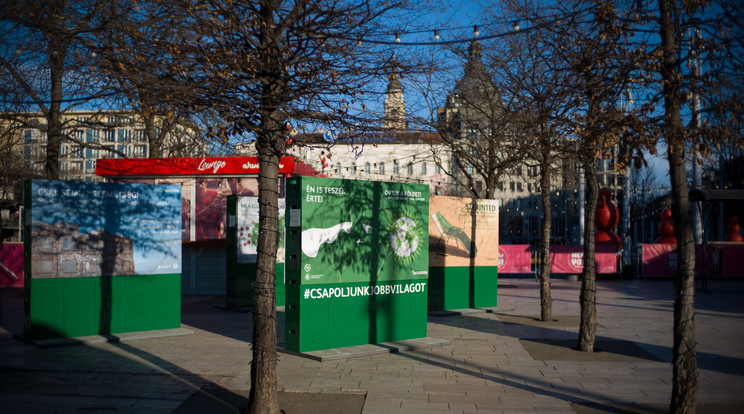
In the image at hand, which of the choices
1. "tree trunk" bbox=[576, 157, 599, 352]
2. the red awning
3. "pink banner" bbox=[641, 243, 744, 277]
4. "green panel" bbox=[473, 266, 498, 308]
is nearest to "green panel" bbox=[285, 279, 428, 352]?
"tree trunk" bbox=[576, 157, 599, 352]

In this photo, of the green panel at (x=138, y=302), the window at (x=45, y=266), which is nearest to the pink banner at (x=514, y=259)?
the green panel at (x=138, y=302)

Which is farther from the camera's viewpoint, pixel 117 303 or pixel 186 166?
pixel 186 166

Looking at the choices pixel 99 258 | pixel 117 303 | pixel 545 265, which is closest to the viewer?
pixel 99 258

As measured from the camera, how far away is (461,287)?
16438mm

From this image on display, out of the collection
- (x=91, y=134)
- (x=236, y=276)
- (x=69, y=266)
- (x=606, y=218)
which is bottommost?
(x=236, y=276)

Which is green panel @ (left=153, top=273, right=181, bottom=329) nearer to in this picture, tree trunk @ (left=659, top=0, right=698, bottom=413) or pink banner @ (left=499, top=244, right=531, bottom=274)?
tree trunk @ (left=659, top=0, right=698, bottom=413)

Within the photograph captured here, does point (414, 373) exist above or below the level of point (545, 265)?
below

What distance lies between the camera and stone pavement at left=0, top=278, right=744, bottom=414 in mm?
7469

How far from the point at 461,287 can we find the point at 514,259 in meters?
14.6

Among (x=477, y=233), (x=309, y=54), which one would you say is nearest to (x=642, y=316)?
(x=477, y=233)

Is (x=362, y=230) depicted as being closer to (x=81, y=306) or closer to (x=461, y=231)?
(x=81, y=306)

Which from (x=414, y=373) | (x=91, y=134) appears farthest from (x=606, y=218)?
(x=414, y=373)

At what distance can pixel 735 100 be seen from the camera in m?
6.82

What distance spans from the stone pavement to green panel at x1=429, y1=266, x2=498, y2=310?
1767 mm
